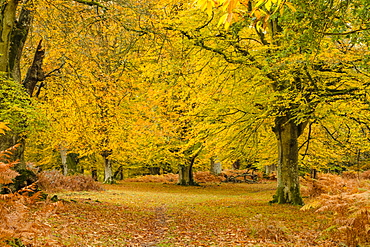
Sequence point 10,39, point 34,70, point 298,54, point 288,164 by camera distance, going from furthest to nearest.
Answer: point 288,164 → point 34,70 → point 10,39 → point 298,54

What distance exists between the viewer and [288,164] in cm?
1159

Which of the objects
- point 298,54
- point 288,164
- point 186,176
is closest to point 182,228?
point 298,54

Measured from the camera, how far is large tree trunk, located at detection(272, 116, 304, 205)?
11.5 m

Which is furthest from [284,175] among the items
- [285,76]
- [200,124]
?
[285,76]

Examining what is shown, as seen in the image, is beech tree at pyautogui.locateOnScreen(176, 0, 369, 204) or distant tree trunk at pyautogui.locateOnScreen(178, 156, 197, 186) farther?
distant tree trunk at pyautogui.locateOnScreen(178, 156, 197, 186)

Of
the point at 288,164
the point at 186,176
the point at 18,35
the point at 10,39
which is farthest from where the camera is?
the point at 186,176

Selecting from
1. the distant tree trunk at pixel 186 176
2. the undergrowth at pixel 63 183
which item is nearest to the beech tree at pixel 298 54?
the undergrowth at pixel 63 183

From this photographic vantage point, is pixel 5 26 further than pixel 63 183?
No

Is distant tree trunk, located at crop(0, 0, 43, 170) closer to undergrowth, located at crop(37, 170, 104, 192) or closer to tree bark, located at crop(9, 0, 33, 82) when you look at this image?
tree bark, located at crop(9, 0, 33, 82)

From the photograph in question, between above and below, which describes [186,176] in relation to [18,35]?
below

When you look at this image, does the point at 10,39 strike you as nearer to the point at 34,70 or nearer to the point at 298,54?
the point at 34,70

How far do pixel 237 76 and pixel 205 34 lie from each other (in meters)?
1.82

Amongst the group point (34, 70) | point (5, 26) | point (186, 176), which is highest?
point (5, 26)

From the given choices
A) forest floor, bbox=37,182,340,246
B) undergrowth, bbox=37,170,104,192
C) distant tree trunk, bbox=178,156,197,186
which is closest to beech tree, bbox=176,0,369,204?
forest floor, bbox=37,182,340,246
